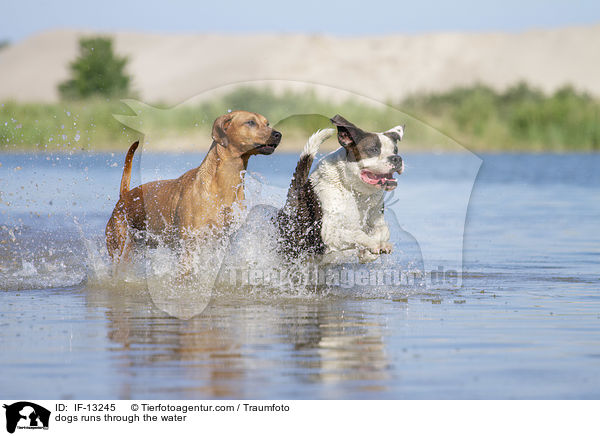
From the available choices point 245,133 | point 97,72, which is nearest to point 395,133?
point 245,133

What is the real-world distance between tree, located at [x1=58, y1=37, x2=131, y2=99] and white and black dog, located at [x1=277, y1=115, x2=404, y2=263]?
46.9 metres

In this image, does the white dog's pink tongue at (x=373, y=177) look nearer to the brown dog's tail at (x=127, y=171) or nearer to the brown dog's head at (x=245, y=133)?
the brown dog's head at (x=245, y=133)

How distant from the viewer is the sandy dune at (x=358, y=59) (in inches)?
4075

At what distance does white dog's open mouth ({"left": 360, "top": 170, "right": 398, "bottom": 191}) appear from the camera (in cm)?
879

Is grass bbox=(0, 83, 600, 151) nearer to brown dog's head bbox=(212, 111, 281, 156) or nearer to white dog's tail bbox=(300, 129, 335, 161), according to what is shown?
brown dog's head bbox=(212, 111, 281, 156)

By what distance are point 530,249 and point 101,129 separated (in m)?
20.0

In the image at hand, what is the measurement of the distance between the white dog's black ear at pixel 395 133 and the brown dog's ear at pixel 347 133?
0.26 metres

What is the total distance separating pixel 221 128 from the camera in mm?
8992

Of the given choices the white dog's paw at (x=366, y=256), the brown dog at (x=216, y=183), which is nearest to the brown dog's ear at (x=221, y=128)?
the brown dog at (x=216, y=183)

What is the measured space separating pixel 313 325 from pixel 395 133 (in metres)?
2.22

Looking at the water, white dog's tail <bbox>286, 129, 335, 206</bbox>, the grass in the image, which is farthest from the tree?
white dog's tail <bbox>286, 129, 335, 206</bbox>
